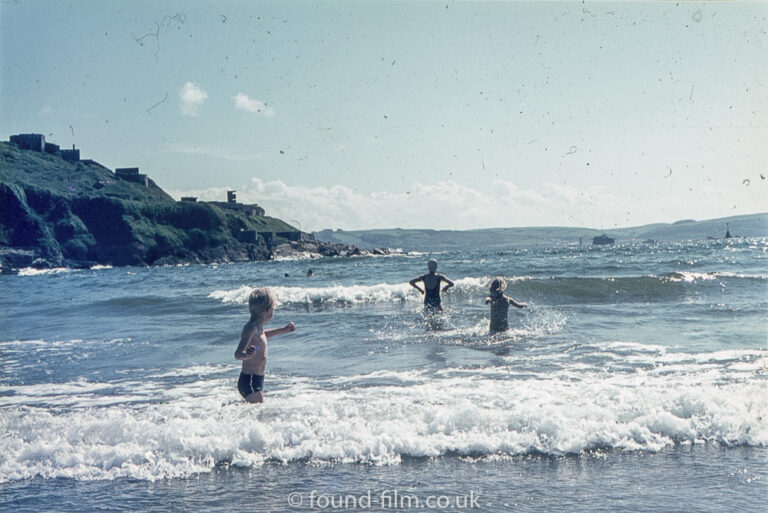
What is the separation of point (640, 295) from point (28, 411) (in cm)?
1597

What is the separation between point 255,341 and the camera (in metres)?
4.91

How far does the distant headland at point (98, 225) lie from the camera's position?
8744 centimetres

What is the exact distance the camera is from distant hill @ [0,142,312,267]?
287 feet

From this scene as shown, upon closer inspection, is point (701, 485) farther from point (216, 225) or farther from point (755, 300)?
point (216, 225)

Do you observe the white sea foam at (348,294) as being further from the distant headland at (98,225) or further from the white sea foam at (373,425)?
the distant headland at (98,225)

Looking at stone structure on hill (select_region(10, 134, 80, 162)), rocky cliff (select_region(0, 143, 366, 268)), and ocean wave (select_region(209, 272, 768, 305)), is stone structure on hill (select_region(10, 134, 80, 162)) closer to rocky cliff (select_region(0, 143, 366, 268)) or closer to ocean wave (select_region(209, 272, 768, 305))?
rocky cliff (select_region(0, 143, 366, 268))

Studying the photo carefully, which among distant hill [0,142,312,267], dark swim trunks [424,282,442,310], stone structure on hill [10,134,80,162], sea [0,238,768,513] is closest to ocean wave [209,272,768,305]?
dark swim trunks [424,282,442,310]

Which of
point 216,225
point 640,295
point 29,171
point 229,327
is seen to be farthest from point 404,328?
point 29,171

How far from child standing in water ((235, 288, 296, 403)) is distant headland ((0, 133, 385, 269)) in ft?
279

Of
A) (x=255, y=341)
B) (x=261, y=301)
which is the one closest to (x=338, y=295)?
(x=255, y=341)

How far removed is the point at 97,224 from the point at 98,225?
16.9 inches

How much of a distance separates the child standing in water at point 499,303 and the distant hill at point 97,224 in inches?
3343

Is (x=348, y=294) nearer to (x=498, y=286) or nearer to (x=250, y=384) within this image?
(x=498, y=286)

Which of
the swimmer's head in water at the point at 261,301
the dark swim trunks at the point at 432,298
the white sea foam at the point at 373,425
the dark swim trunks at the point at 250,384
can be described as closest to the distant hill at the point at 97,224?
the dark swim trunks at the point at 432,298
